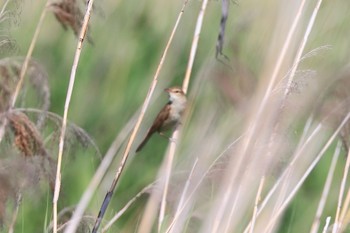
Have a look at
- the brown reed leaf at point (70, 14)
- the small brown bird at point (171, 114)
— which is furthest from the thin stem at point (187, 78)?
the small brown bird at point (171, 114)

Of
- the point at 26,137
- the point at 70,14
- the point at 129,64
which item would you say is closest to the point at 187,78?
the point at 70,14

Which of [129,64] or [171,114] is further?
[129,64]

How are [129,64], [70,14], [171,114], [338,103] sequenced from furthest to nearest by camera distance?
[129,64] < [171,114] < [338,103] < [70,14]

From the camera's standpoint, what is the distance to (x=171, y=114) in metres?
2.25

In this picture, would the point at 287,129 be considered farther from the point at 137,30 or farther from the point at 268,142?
the point at 137,30

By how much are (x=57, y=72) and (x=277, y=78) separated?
1.58 m

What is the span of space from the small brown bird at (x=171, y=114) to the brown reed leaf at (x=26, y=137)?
34.0 inches

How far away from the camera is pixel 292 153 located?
1.73 m

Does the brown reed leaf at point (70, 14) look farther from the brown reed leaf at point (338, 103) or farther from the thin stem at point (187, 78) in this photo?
the brown reed leaf at point (338, 103)

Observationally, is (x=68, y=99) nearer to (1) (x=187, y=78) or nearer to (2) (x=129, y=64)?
(1) (x=187, y=78)

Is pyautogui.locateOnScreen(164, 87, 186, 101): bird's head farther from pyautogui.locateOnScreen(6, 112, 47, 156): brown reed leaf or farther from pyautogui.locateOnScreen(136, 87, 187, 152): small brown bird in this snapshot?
pyautogui.locateOnScreen(6, 112, 47, 156): brown reed leaf

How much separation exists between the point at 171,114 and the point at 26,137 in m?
0.93

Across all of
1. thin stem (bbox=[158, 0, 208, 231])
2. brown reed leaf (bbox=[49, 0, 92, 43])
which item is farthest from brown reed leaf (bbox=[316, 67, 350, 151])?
brown reed leaf (bbox=[49, 0, 92, 43])

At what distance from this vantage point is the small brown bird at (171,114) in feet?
7.34
